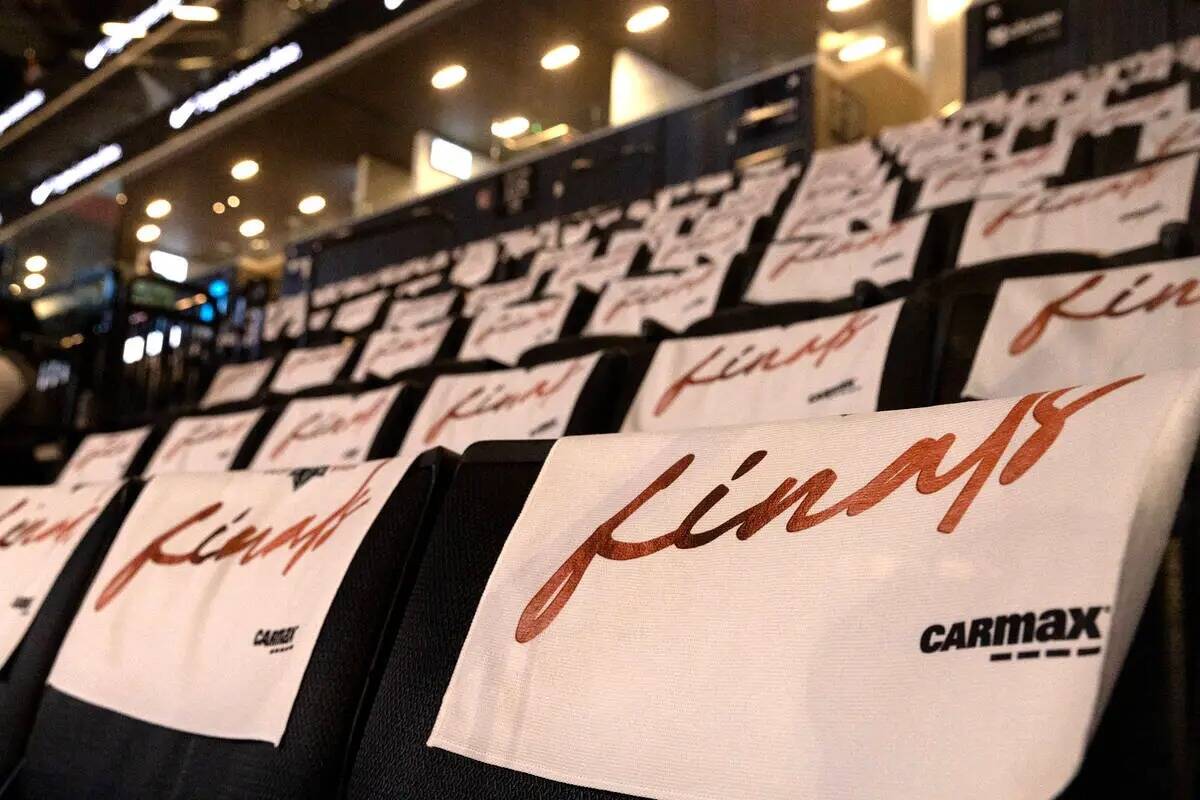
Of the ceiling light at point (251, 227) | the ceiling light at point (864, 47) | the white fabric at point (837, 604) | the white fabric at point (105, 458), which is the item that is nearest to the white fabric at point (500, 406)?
the white fabric at point (837, 604)

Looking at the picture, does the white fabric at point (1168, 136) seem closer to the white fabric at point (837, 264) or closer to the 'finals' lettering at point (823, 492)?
the white fabric at point (837, 264)

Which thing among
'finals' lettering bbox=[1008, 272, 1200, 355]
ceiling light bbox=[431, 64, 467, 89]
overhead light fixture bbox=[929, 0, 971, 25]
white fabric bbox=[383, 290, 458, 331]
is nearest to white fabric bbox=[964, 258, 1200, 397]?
'finals' lettering bbox=[1008, 272, 1200, 355]

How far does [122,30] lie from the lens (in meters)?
3.15

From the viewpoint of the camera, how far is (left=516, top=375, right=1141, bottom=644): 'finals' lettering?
1.07 ft

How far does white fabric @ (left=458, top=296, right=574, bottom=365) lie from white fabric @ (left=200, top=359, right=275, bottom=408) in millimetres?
660

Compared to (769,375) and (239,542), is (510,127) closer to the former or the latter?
(769,375)

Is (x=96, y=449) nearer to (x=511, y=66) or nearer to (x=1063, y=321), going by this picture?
(x=1063, y=321)

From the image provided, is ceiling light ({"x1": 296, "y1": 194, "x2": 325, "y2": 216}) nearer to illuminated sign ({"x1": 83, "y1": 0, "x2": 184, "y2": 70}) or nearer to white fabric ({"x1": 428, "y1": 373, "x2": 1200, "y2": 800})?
illuminated sign ({"x1": 83, "y1": 0, "x2": 184, "y2": 70})

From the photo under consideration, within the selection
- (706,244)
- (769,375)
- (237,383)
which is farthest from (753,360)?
(237,383)

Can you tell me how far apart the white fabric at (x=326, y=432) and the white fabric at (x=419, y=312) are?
1.27 metres

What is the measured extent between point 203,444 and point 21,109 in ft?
10.0

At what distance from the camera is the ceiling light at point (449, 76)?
5.02m

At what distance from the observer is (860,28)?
4.82 metres

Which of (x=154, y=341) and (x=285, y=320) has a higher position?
(x=285, y=320)
